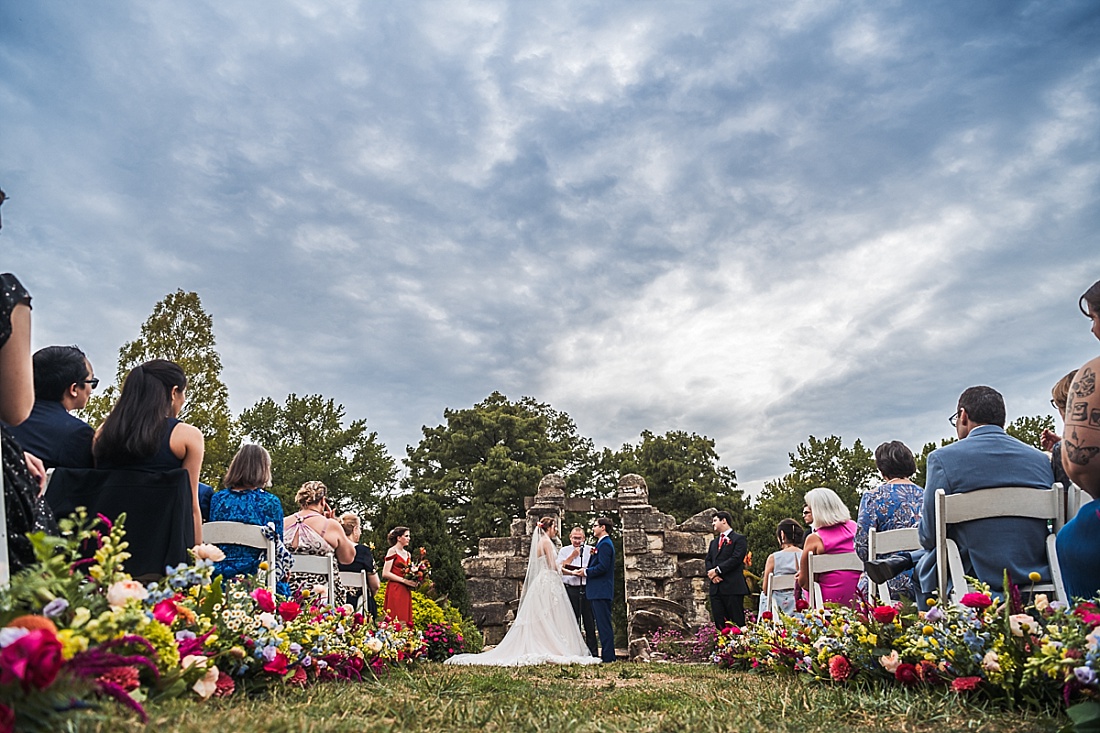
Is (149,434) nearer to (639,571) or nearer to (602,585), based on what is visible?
(602,585)

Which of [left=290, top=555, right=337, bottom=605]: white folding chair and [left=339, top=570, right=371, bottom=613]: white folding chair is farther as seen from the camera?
[left=339, top=570, right=371, bottom=613]: white folding chair

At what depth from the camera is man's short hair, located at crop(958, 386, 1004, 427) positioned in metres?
4.10

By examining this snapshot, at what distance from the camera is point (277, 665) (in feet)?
9.98

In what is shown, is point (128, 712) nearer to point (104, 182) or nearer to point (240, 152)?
point (104, 182)

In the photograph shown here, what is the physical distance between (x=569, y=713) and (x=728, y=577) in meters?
7.17

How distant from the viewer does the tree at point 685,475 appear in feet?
73.2

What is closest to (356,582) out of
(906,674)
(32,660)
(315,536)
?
(315,536)

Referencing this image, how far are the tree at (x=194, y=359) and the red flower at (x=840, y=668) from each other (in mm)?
12545

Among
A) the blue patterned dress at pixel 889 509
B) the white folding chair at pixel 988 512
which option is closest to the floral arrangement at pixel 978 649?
the white folding chair at pixel 988 512

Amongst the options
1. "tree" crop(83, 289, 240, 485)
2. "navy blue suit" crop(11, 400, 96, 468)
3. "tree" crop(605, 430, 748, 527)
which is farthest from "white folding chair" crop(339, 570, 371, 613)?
"tree" crop(605, 430, 748, 527)

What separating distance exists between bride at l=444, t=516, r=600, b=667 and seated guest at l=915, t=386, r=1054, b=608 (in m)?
7.01

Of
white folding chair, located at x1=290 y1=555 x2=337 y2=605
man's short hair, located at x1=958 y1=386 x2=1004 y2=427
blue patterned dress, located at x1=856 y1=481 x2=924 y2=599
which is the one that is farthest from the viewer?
white folding chair, located at x1=290 y1=555 x2=337 y2=605

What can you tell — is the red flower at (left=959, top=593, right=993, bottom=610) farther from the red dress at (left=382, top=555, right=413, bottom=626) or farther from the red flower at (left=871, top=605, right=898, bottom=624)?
the red dress at (left=382, top=555, right=413, bottom=626)

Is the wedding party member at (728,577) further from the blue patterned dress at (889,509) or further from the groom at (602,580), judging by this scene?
Answer: the blue patterned dress at (889,509)
